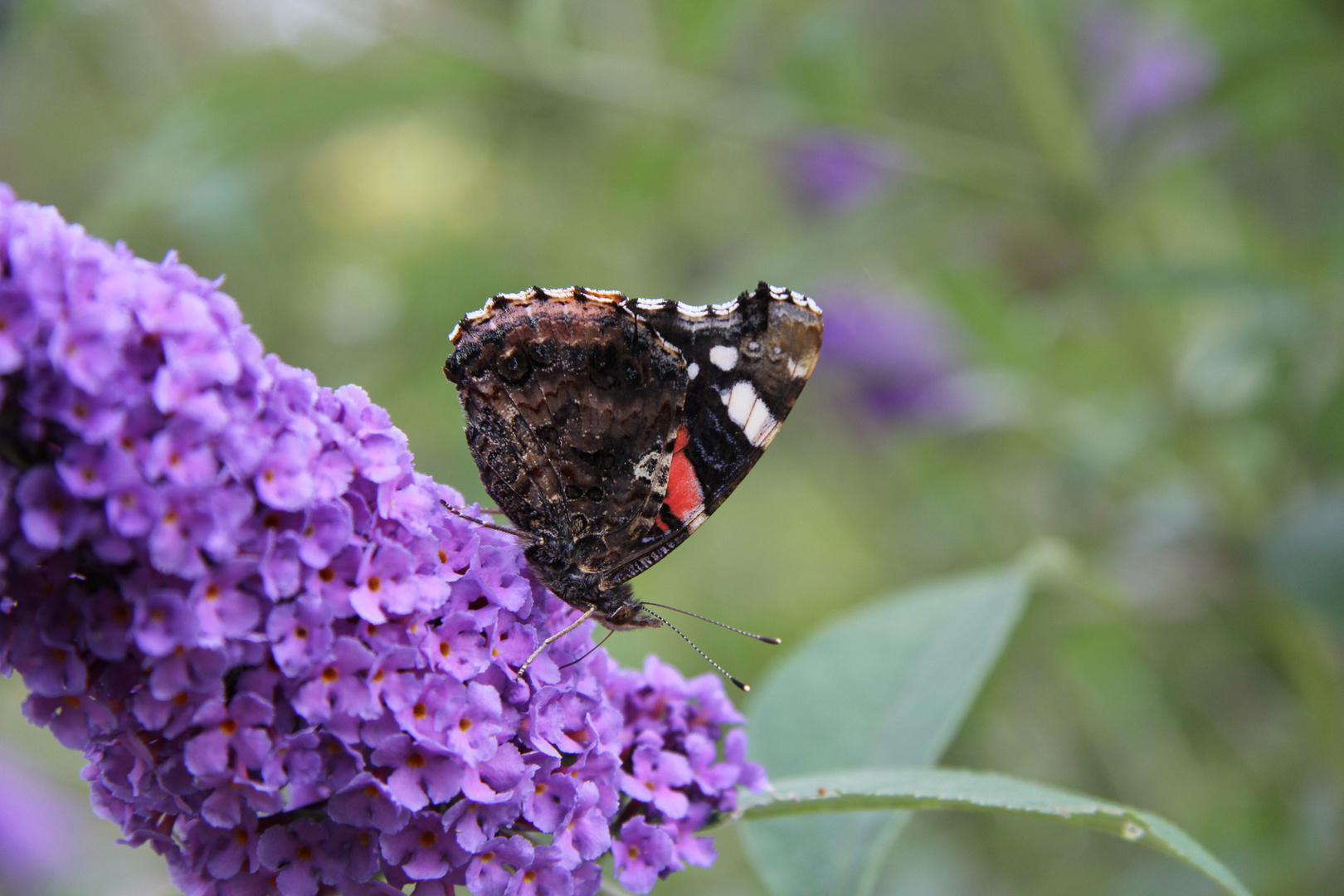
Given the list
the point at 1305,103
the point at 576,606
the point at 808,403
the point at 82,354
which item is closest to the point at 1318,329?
the point at 1305,103

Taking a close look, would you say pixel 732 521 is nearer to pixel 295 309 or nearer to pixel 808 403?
pixel 808 403

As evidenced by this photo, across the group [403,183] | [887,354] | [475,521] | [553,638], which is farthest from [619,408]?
[403,183]

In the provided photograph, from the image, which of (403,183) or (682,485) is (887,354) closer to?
(403,183)

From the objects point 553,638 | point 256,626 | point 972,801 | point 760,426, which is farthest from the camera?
point 760,426

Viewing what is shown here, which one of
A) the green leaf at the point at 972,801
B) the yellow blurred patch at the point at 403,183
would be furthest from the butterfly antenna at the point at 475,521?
the yellow blurred patch at the point at 403,183

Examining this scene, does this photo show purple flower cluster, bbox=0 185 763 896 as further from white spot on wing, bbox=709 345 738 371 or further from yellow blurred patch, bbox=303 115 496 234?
yellow blurred patch, bbox=303 115 496 234

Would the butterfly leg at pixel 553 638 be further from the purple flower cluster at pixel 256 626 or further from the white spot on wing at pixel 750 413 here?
the white spot on wing at pixel 750 413
